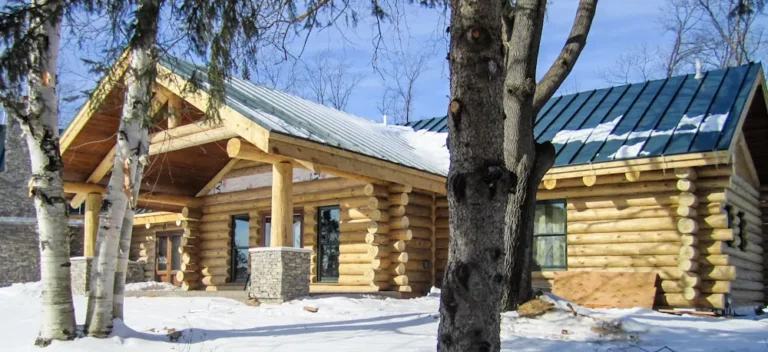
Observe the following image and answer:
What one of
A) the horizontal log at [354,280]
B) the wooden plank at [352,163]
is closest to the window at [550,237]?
the wooden plank at [352,163]

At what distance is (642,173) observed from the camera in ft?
42.4

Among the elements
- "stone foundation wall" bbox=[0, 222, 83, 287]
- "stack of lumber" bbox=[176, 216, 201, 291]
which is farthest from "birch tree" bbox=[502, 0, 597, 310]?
"stone foundation wall" bbox=[0, 222, 83, 287]

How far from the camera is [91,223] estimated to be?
15594 mm

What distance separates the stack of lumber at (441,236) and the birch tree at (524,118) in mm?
5697

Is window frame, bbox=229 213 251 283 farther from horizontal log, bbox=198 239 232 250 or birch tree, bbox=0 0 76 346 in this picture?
birch tree, bbox=0 0 76 346

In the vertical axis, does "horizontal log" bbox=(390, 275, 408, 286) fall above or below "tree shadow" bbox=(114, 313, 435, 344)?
above

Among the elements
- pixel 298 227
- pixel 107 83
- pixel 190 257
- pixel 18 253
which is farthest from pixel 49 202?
pixel 18 253

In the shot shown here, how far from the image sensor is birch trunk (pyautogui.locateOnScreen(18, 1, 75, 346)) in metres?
8.12

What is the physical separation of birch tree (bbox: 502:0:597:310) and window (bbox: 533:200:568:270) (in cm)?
466

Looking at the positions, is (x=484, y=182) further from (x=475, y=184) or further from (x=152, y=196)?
(x=152, y=196)

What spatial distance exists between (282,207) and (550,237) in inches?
219

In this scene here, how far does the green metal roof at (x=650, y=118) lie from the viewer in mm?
12617

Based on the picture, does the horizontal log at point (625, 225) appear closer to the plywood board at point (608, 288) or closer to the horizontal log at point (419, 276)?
the plywood board at point (608, 288)

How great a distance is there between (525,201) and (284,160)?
4.45 m
